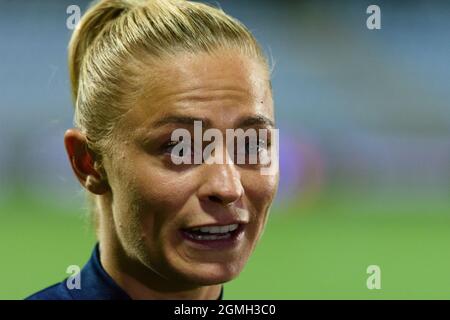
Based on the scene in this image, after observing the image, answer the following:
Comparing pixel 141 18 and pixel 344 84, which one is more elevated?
pixel 344 84

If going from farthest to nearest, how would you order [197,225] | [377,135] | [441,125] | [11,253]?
[441,125]
[377,135]
[11,253]
[197,225]

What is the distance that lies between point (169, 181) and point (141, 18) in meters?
0.28

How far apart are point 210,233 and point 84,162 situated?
0.85 feet

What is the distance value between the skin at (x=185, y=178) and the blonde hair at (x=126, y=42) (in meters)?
0.02

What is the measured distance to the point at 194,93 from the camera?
118cm

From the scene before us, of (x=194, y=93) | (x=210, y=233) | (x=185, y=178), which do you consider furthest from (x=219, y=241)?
(x=194, y=93)

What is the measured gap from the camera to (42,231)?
3.05 m

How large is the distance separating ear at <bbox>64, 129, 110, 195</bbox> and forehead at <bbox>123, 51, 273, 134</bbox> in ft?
0.34

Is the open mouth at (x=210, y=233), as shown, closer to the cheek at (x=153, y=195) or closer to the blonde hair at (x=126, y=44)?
the cheek at (x=153, y=195)

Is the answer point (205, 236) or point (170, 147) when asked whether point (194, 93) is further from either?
point (205, 236)

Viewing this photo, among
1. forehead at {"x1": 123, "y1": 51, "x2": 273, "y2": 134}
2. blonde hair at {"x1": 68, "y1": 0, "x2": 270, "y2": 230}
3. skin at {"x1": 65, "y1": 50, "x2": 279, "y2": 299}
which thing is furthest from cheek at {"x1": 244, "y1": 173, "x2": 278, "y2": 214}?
blonde hair at {"x1": 68, "y1": 0, "x2": 270, "y2": 230}
